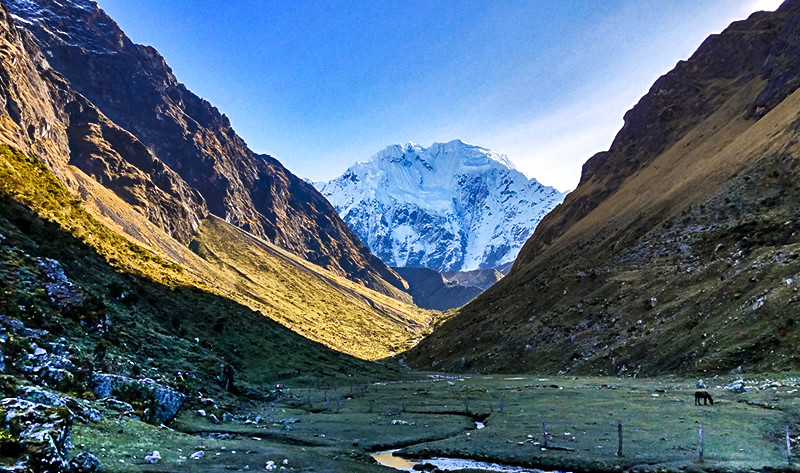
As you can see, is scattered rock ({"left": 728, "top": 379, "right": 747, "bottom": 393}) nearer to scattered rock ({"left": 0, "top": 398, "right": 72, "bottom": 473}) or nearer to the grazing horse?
the grazing horse

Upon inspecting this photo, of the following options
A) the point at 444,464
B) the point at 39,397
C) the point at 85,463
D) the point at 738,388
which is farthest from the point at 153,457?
the point at 738,388

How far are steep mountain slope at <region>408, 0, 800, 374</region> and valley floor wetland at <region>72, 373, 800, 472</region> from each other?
13.9 m

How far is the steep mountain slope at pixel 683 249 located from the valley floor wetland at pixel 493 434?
45.6 feet

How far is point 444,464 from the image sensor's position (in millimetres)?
27500

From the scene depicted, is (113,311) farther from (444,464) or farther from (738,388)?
(738,388)

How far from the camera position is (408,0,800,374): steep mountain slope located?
5994 cm

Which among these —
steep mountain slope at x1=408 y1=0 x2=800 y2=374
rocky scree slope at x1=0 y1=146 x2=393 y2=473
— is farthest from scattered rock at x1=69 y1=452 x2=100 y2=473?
steep mountain slope at x1=408 y1=0 x2=800 y2=374

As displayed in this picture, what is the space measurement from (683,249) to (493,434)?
2955 inches

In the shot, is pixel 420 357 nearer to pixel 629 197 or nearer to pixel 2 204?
pixel 629 197

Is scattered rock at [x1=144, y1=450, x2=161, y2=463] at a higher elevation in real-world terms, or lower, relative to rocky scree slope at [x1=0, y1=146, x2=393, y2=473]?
lower

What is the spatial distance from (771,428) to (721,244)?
63.9 m

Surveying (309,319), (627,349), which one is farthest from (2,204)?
(309,319)

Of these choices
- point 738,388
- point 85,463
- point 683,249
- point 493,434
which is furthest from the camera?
point 683,249

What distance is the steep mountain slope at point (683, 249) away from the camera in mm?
59938
